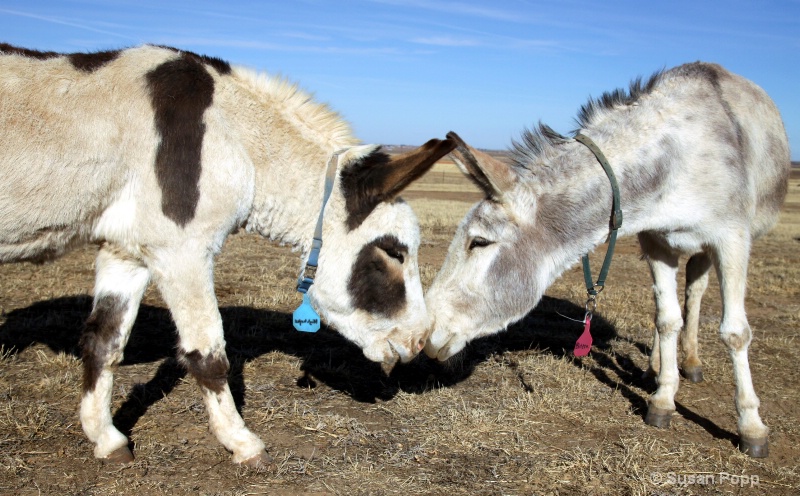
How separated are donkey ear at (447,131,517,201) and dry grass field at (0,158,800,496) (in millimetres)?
1654

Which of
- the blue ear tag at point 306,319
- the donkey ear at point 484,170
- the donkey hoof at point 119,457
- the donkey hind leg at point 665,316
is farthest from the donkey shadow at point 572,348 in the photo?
the donkey hoof at point 119,457

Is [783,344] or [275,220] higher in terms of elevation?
[275,220]

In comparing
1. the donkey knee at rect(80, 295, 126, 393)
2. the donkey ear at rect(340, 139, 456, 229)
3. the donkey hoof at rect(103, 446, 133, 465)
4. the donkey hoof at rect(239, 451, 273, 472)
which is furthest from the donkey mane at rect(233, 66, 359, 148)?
the donkey hoof at rect(103, 446, 133, 465)

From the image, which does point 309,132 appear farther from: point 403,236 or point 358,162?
point 403,236

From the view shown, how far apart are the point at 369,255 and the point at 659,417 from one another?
2498mm

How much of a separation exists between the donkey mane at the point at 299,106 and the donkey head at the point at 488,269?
2.68 ft

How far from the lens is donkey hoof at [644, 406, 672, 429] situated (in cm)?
445

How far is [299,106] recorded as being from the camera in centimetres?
390

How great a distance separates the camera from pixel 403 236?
377cm

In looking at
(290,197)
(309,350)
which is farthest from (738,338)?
(309,350)

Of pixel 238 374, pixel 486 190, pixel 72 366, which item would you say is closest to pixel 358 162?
pixel 486 190

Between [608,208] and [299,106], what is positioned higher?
[299,106]

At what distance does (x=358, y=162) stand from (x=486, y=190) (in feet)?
2.92

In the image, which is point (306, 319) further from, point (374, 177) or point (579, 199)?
point (579, 199)
